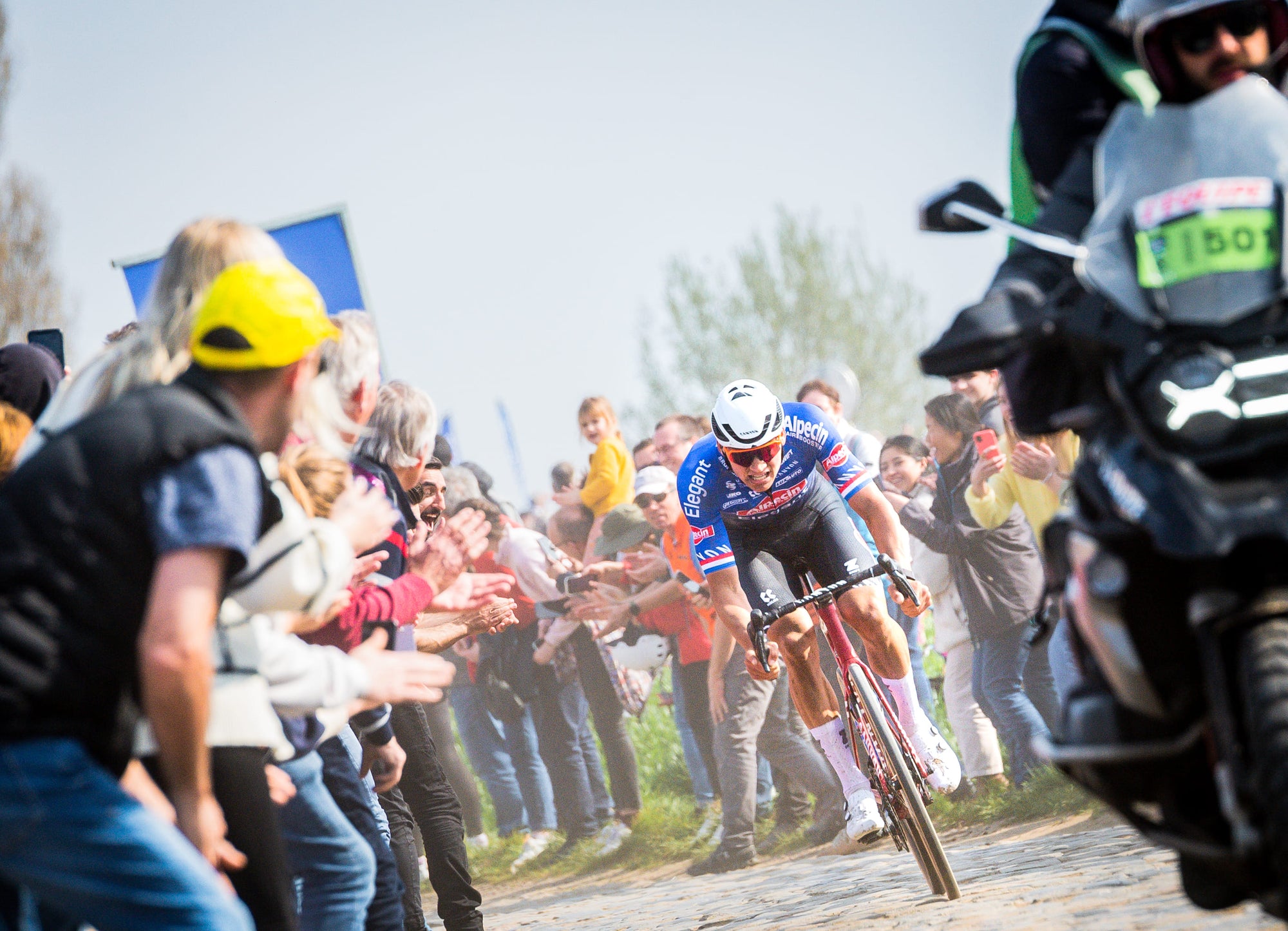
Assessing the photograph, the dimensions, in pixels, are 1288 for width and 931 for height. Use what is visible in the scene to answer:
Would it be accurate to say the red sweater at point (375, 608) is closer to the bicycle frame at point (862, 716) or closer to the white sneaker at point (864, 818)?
the bicycle frame at point (862, 716)

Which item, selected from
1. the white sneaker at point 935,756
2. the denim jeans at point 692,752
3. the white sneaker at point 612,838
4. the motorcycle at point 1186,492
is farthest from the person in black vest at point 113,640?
the white sneaker at point 612,838

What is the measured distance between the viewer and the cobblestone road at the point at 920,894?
5543 mm

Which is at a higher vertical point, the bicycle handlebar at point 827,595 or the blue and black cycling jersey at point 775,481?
the blue and black cycling jersey at point 775,481

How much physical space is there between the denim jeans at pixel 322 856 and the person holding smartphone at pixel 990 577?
541cm

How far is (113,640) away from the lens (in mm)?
2787

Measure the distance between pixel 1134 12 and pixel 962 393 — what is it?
20.0 feet

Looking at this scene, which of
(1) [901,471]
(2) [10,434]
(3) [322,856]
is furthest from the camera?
(1) [901,471]

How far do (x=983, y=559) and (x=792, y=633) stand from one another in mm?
2220

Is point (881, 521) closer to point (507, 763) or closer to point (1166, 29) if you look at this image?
point (1166, 29)

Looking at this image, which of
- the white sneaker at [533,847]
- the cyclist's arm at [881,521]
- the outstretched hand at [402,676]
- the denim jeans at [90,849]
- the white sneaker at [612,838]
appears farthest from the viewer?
the white sneaker at [533,847]

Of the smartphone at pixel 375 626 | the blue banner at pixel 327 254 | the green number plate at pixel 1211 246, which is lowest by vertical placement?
the smartphone at pixel 375 626

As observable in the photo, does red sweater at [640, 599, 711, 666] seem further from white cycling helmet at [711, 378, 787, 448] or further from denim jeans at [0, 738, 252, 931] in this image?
denim jeans at [0, 738, 252, 931]

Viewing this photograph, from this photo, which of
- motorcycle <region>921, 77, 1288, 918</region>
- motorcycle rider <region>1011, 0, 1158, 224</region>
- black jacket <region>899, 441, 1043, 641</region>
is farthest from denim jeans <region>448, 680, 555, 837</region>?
motorcycle <region>921, 77, 1288, 918</region>

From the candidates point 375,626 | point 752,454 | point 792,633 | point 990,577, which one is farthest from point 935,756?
point 375,626
